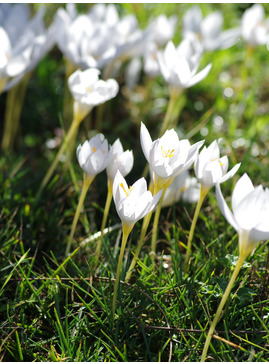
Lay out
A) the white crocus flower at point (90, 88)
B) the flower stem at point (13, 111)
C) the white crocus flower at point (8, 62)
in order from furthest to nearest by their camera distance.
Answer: the flower stem at point (13, 111), the white crocus flower at point (8, 62), the white crocus flower at point (90, 88)

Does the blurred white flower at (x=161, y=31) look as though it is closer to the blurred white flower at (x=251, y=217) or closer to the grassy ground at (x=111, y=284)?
the grassy ground at (x=111, y=284)

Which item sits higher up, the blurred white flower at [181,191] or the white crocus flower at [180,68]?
the white crocus flower at [180,68]

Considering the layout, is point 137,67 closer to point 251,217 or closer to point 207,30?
point 207,30

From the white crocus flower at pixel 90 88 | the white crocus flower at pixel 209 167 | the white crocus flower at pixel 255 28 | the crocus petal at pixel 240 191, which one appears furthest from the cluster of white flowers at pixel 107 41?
the crocus petal at pixel 240 191

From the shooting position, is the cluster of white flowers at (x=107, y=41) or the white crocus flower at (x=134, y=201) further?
the cluster of white flowers at (x=107, y=41)

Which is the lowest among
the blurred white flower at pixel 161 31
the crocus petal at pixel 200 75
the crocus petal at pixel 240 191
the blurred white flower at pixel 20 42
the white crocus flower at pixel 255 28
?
the white crocus flower at pixel 255 28

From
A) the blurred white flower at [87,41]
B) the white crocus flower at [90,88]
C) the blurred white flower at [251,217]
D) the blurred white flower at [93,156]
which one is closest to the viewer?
the blurred white flower at [251,217]
